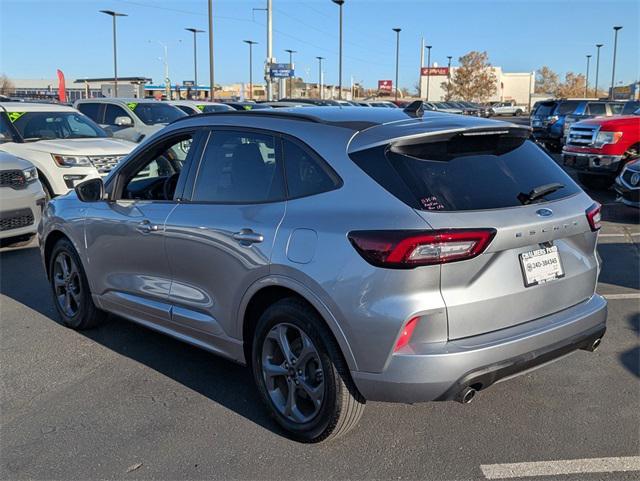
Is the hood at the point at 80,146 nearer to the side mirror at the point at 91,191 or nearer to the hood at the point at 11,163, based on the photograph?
the hood at the point at 11,163

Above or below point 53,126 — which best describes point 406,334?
below

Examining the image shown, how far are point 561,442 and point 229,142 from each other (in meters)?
2.61

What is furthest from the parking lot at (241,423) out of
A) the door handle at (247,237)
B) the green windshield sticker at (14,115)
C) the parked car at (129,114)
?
the parked car at (129,114)

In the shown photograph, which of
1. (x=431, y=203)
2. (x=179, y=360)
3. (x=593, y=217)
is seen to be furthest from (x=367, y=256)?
(x=179, y=360)

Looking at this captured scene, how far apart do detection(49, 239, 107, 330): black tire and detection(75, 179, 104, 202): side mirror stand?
530 mm

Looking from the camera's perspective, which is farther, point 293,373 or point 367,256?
point 293,373

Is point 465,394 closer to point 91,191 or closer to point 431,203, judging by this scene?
point 431,203

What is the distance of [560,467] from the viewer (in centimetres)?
316

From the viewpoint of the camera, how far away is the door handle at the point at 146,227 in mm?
4175

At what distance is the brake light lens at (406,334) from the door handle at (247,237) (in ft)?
3.19

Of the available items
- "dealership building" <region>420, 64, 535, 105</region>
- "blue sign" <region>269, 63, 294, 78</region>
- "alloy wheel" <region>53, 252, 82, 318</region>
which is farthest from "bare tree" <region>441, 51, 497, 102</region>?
"alloy wheel" <region>53, 252, 82, 318</region>

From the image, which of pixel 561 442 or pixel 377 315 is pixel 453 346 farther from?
pixel 561 442

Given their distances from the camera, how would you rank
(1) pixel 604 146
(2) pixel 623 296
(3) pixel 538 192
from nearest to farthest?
(3) pixel 538 192, (2) pixel 623 296, (1) pixel 604 146

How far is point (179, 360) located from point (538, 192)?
2811 mm
